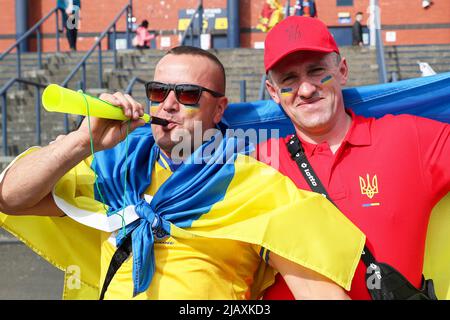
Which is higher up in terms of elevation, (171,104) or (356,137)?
(171,104)

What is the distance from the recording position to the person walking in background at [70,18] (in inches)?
554

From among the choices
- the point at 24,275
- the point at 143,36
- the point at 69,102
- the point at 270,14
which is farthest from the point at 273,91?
the point at 270,14

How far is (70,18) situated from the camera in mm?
14562

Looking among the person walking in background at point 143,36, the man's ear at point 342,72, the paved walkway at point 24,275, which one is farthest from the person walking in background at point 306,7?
the man's ear at point 342,72

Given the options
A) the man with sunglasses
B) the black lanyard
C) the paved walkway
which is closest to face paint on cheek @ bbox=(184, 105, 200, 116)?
the man with sunglasses

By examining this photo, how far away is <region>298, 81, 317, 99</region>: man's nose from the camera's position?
2592mm

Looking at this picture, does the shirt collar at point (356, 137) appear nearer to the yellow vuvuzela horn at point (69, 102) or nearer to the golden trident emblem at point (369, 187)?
the golden trident emblem at point (369, 187)

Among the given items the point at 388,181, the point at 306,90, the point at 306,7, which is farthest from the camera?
the point at 306,7

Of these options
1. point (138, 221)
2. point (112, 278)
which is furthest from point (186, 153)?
point (112, 278)

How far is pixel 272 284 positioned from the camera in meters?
2.50

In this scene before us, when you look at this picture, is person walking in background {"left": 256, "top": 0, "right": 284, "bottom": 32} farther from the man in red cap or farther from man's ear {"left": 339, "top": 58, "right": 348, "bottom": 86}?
the man in red cap

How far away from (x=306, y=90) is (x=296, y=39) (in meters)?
0.24

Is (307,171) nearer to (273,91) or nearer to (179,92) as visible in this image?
(273,91)
